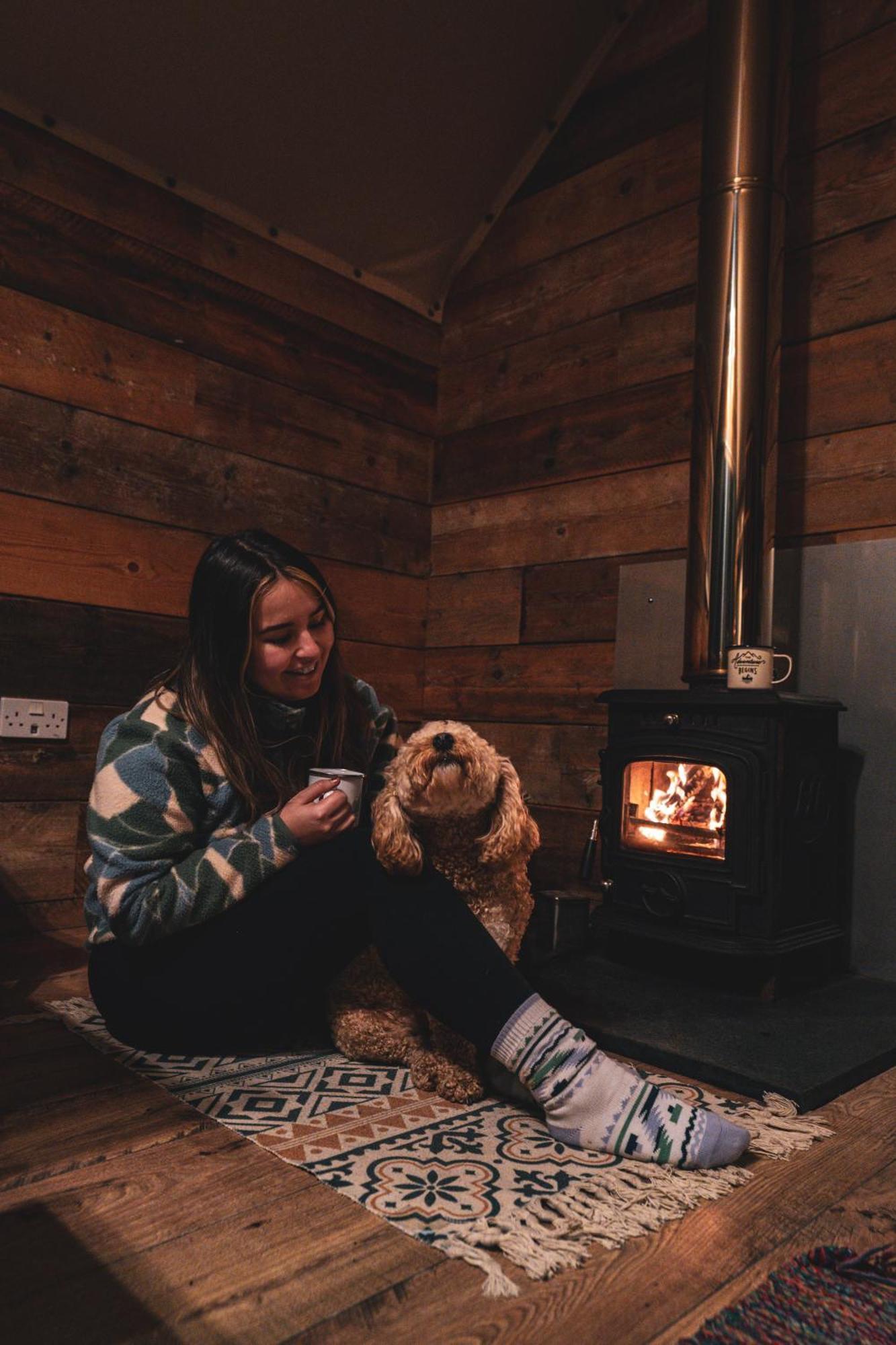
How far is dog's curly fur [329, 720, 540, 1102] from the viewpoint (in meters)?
1.46

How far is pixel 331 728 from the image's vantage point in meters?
1.81

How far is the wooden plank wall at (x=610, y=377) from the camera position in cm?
238

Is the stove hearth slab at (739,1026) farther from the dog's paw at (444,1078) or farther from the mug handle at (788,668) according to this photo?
the mug handle at (788,668)

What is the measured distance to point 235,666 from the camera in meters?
1.68

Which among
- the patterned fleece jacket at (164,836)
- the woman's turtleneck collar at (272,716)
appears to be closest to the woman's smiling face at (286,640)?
the woman's turtleneck collar at (272,716)

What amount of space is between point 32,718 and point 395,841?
140cm

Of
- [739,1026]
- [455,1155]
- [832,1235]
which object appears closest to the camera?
[832,1235]

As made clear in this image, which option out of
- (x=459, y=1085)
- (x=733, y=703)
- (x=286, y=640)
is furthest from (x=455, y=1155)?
(x=733, y=703)

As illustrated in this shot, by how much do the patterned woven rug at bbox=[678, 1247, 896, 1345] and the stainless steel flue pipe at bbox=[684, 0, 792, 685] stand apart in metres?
1.29

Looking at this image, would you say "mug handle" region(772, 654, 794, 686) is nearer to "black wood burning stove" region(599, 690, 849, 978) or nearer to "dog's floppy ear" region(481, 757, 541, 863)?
"black wood burning stove" region(599, 690, 849, 978)

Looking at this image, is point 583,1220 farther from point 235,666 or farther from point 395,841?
point 235,666

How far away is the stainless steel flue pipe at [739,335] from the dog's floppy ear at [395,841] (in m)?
1.00

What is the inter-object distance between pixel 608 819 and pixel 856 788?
59 cm

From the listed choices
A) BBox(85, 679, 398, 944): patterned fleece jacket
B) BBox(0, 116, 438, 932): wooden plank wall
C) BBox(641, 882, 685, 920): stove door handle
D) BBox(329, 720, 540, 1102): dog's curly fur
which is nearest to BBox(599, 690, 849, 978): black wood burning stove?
BBox(641, 882, 685, 920): stove door handle
